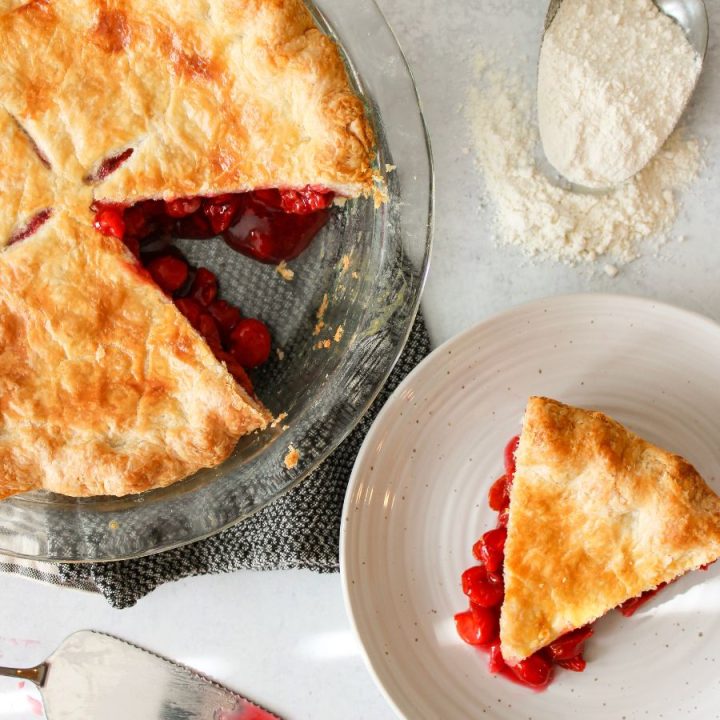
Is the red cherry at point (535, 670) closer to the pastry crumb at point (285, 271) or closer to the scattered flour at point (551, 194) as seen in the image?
the scattered flour at point (551, 194)

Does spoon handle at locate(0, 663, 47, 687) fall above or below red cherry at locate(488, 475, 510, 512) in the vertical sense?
above

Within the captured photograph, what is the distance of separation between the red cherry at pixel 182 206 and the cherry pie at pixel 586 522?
1380 mm

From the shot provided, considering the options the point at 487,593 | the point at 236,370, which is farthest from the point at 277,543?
the point at 487,593

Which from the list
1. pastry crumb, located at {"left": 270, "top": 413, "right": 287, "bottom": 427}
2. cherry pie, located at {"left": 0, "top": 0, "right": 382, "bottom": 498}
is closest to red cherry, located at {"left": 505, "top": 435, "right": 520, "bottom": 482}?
pastry crumb, located at {"left": 270, "top": 413, "right": 287, "bottom": 427}

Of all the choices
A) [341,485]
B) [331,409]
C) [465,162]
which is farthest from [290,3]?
[341,485]

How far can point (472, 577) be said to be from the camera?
3494mm

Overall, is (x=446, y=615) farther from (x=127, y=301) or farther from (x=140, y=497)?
(x=127, y=301)

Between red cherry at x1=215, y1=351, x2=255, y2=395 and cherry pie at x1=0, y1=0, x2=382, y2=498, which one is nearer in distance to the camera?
cherry pie at x1=0, y1=0, x2=382, y2=498

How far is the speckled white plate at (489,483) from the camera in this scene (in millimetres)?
3441

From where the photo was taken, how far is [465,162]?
370 centimetres

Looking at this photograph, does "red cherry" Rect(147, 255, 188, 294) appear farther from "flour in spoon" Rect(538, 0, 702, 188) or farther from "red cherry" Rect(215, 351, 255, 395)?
"flour in spoon" Rect(538, 0, 702, 188)

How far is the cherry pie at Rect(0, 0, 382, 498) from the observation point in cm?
311

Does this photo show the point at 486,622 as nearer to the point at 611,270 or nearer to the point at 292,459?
the point at 292,459

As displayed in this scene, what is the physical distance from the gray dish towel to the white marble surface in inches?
5.7
